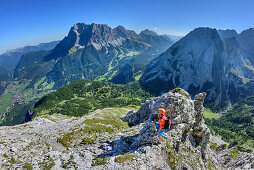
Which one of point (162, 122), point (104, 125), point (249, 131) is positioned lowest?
point (249, 131)

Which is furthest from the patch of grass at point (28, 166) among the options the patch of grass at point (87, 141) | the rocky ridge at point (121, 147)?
the patch of grass at point (87, 141)

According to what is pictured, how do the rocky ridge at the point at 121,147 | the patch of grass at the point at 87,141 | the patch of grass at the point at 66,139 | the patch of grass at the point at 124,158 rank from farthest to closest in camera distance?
the patch of grass at the point at 87,141
the patch of grass at the point at 66,139
the rocky ridge at the point at 121,147
the patch of grass at the point at 124,158

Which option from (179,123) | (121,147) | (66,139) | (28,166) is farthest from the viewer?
(66,139)

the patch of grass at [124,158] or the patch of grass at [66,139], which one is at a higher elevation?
the patch of grass at [124,158]

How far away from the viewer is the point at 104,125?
2328 inches

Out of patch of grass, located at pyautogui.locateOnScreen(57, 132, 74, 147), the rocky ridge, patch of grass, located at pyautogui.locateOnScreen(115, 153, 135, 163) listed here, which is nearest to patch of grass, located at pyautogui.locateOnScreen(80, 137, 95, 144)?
the rocky ridge

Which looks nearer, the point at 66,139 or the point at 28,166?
the point at 28,166

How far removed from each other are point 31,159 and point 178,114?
39.8 m

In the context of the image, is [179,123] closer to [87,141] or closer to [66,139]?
[87,141]

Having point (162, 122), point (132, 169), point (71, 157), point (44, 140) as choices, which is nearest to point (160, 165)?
point (132, 169)

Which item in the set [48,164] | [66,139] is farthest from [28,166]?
[66,139]

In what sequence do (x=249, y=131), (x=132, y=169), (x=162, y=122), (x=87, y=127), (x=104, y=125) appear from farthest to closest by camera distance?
(x=249, y=131), (x=104, y=125), (x=87, y=127), (x=132, y=169), (x=162, y=122)

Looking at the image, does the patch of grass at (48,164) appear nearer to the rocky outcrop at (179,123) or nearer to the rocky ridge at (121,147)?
the rocky ridge at (121,147)

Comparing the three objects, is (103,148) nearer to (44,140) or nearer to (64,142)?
(64,142)
